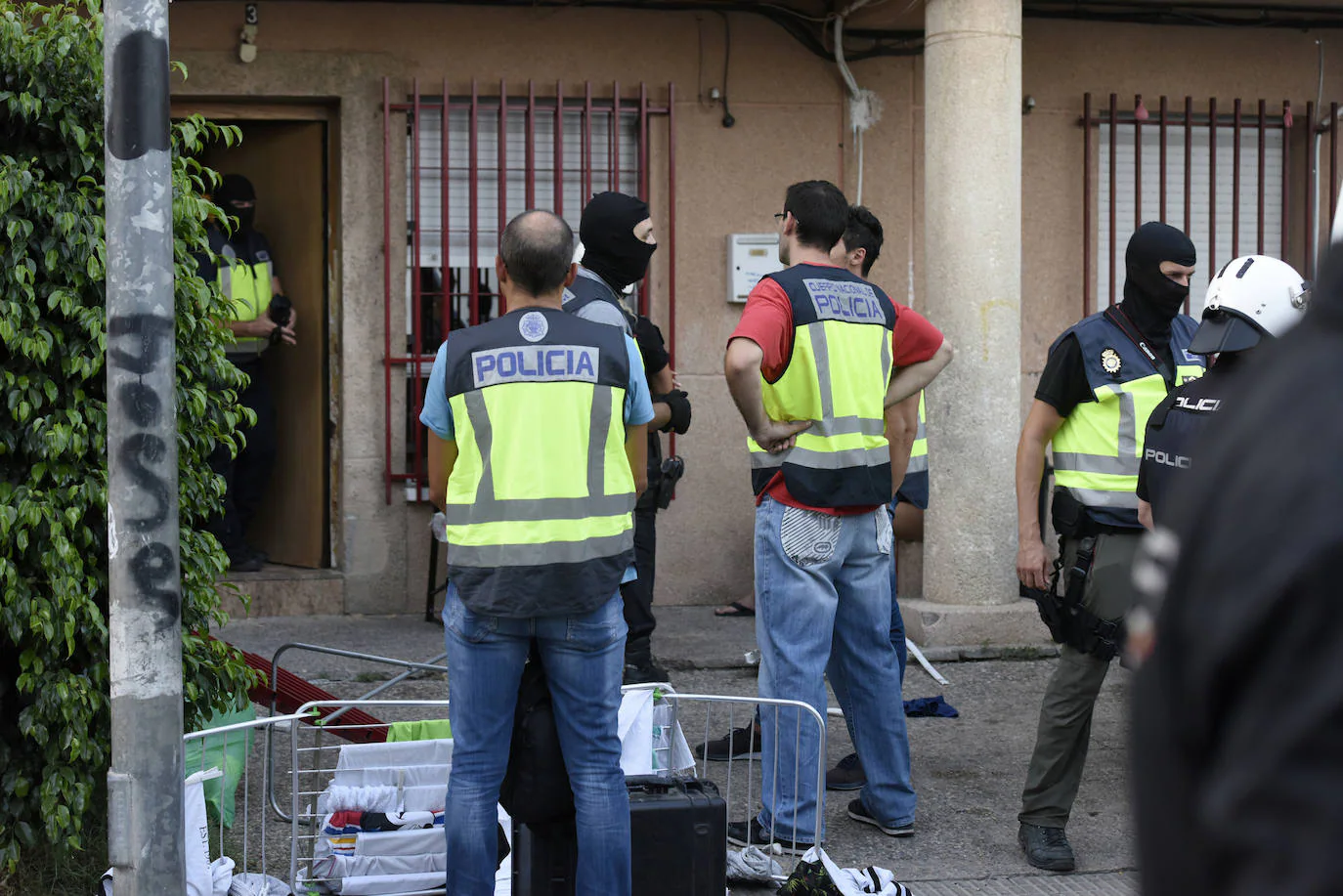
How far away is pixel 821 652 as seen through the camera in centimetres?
469

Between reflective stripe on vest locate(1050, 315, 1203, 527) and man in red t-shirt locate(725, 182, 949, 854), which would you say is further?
man in red t-shirt locate(725, 182, 949, 854)

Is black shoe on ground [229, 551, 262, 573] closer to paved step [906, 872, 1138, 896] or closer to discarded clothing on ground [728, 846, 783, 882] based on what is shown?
discarded clothing on ground [728, 846, 783, 882]

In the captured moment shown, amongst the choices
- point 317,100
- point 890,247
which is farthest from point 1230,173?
point 317,100

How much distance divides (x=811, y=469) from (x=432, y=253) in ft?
13.6

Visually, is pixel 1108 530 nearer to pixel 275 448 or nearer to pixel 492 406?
pixel 492 406

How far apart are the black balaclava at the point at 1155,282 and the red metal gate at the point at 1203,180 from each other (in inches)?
170

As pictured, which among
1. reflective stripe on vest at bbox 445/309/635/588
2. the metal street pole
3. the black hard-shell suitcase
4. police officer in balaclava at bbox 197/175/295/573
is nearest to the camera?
the metal street pole

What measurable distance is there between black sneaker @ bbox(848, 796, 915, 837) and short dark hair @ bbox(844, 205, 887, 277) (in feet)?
6.63

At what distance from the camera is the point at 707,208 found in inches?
332

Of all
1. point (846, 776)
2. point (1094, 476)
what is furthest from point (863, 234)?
point (846, 776)

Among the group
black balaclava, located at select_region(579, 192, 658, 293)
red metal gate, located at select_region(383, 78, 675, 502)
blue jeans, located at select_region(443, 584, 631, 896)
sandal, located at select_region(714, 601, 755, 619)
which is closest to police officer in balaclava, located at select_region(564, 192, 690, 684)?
black balaclava, located at select_region(579, 192, 658, 293)

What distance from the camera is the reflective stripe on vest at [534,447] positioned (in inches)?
139

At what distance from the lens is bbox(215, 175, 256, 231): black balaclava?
27.5 feet

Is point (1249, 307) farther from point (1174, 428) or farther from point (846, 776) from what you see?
point (846, 776)
